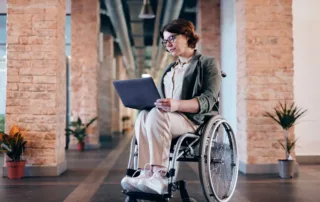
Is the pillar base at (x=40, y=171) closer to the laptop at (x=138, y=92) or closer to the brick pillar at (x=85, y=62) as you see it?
the laptop at (x=138, y=92)

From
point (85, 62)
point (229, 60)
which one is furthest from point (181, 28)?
point (85, 62)

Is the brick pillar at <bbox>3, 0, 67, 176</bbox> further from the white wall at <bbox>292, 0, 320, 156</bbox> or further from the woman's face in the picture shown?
the white wall at <bbox>292, 0, 320, 156</bbox>

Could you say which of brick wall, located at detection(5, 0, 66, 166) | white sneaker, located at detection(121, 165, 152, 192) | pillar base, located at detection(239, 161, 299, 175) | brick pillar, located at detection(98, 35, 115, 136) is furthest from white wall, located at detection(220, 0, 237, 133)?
brick pillar, located at detection(98, 35, 115, 136)

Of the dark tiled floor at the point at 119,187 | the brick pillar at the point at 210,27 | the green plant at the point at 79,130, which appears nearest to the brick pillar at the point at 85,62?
the green plant at the point at 79,130

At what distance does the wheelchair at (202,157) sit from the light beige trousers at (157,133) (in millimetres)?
55

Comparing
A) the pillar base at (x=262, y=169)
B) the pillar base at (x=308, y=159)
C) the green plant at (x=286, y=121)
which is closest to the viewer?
the green plant at (x=286, y=121)

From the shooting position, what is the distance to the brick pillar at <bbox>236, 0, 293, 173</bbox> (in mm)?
4504

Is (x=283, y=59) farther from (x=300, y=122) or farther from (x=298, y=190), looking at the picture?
(x=298, y=190)

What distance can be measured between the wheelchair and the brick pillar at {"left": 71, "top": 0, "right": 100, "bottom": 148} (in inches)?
242

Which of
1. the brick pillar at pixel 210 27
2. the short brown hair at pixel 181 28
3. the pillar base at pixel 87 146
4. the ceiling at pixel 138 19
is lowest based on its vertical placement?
the pillar base at pixel 87 146

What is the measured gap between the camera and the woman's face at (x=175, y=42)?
7.84 feet

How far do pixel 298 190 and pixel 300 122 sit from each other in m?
2.16

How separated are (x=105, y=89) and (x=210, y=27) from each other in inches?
210

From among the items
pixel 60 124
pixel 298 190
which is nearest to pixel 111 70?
pixel 60 124
